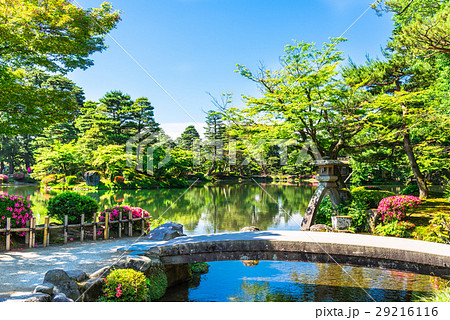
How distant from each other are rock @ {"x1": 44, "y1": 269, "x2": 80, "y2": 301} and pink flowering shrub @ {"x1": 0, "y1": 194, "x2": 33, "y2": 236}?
11.9ft

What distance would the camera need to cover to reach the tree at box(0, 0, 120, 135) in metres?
6.63

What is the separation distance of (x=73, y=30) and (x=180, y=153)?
2226 cm

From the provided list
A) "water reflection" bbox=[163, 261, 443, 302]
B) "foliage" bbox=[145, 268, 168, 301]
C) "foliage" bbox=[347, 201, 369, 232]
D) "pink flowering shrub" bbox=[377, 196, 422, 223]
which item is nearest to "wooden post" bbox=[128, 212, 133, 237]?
"water reflection" bbox=[163, 261, 443, 302]

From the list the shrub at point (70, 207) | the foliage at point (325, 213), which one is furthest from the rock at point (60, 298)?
the foliage at point (325, 213)

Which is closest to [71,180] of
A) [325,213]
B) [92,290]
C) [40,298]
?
[325,213]

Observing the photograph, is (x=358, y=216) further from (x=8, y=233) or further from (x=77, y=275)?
(x=8, y=233)

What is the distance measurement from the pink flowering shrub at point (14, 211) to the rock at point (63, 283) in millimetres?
3640

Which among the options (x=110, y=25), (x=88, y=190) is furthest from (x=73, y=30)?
(x=88, y=190)

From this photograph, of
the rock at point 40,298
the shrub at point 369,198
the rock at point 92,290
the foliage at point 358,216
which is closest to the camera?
the rock at point 40,298

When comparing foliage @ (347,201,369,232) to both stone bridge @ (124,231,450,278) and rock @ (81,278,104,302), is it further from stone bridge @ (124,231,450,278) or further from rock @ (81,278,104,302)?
rock @ (81,278,104,302)

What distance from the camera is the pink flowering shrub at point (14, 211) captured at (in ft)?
22.9

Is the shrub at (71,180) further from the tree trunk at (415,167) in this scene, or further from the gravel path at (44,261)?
the tree trunk at (415,167)

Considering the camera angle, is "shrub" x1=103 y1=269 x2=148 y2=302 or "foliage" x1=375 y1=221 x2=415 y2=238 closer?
"shrub" x1=103 y1=269 x2=148 y2=302
